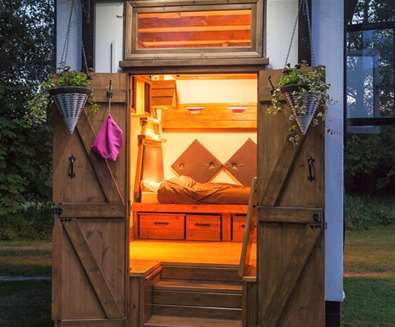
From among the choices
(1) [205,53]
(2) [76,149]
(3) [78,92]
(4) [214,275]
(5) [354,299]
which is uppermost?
(1) [205,53]

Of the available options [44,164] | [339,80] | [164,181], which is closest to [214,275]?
[339,80]

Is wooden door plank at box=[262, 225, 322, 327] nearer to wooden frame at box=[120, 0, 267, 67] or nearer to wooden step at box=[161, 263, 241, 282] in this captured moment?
wooden step at box=[161, 263, 241, 282]

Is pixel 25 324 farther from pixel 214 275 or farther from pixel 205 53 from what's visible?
pixel 205 53

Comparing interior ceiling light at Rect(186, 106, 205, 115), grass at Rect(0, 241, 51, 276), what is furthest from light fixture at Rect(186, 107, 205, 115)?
grass at Rect(0, 241, 51, 276)

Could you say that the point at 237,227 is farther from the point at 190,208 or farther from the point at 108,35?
the point at 108,35

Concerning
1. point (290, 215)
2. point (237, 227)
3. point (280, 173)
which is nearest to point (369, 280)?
point (237, 227)

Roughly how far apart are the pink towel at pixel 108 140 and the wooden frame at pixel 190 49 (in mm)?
588

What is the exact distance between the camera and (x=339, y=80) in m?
5.38

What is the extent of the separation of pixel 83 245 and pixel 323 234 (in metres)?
2.10

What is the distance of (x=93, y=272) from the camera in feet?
17.5

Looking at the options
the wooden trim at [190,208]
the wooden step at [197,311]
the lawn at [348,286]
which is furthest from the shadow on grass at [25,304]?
the wooden trim at [190,208]

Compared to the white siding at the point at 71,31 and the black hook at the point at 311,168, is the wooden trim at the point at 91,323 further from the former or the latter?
the white siding at the point at 71,31

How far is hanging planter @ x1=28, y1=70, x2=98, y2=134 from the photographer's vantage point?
5023 millimetres

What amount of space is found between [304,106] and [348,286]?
496 cm
